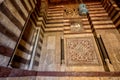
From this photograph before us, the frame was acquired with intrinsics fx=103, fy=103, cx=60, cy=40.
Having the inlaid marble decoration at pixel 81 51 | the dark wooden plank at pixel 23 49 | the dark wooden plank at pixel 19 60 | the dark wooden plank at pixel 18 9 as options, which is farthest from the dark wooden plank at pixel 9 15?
the inlaid marble decoration at pixel 81 51

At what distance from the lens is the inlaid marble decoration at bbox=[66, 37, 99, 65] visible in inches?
119

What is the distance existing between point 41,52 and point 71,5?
2639 mm

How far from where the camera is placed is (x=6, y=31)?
1.68m

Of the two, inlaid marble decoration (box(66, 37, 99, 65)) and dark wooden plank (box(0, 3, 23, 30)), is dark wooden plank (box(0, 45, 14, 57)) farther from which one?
inlaid marble decoration (box(66, 37, 99, 65))

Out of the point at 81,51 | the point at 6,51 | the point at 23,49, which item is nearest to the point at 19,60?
the point at 23,49

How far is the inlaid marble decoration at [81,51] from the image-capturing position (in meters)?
3.03

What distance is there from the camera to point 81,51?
3.25 meters

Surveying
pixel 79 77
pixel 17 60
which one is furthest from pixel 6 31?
pixel 79 77

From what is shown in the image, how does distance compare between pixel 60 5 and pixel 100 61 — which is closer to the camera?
pixel 100 61

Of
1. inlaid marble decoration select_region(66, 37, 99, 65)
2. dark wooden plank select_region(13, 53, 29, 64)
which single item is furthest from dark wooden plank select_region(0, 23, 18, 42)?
inlaid marble decoration select_region(66, 37, 99, 65)

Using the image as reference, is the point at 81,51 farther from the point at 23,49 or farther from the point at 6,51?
the point at 6,51

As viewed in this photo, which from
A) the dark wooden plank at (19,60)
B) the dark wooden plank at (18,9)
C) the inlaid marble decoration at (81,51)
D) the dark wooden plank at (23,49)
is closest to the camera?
the dark wooden plank at (18,9)

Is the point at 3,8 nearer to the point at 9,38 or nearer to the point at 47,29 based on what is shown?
the point at 9,38

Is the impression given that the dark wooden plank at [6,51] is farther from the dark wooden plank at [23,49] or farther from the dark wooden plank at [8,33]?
the dark wooden plank at [23,49]
